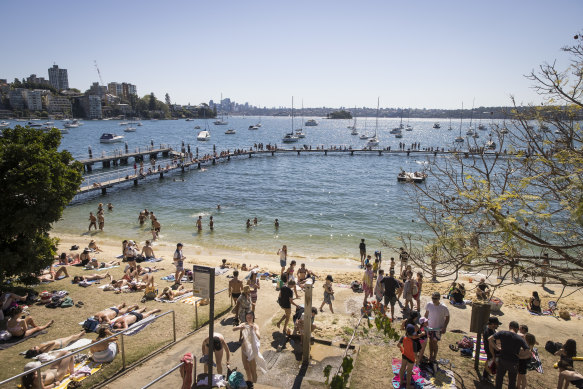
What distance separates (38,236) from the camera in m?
10.7

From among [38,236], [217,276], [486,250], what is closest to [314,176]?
[217,276]

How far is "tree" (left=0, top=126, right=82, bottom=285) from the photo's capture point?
31.3 ft

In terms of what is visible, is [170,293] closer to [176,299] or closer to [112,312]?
[176,299]

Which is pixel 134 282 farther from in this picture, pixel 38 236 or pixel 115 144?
pixel 115 144

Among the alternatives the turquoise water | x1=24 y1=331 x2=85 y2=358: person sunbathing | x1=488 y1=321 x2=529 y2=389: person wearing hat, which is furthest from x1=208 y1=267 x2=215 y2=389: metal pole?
the turquoise water

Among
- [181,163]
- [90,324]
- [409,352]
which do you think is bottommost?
[90,324]

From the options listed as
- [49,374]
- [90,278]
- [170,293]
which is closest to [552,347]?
[170,293]

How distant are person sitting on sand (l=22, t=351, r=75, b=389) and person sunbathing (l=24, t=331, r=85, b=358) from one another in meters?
0.85

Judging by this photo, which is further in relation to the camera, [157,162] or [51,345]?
[157,162]

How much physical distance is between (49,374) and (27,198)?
17.6ft

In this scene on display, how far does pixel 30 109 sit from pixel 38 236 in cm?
22794

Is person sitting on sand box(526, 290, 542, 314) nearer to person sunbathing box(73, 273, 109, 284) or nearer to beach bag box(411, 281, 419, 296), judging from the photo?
beach bag box(411, 281, 419, 296)

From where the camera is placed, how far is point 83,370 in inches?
279

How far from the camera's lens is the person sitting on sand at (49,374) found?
6145 millimetres
